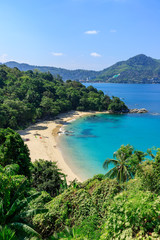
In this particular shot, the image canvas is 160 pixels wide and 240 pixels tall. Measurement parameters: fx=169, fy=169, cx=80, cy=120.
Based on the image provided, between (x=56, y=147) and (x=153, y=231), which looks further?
(x=56, y=147)

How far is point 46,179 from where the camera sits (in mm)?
21516

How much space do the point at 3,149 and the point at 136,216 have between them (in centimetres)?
1918

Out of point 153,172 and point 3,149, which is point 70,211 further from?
point 3,149

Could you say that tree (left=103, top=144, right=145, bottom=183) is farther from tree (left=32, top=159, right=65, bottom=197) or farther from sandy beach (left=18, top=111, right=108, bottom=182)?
sandy beach (left=18, top=111, right=108, bottom=182)

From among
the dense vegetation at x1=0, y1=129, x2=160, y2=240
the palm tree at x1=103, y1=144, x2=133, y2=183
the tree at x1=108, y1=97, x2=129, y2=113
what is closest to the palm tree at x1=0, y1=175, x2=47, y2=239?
the dense vegetation at x1=0, y1=129, x2=160, y2=240

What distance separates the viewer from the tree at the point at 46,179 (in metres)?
20.4

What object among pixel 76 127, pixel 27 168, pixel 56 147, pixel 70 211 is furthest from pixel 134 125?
pixel 70 211

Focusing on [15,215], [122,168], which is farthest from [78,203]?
[122,168]

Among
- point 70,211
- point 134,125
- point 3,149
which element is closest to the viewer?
point 70,211

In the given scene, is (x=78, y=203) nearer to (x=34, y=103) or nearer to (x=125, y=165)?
(x=125, y=165)

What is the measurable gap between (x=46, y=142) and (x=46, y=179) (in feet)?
80.7

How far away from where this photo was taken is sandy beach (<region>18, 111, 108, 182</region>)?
113 ft

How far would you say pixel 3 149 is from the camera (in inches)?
827

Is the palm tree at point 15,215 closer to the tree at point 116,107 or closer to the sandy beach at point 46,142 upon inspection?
the sandy beach at point 46,142
